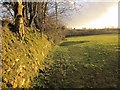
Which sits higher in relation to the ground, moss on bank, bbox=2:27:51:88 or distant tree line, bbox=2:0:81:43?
distant tree line, bbox=2:0:81:43

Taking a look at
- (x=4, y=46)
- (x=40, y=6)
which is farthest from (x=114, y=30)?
(x=4, y=46)

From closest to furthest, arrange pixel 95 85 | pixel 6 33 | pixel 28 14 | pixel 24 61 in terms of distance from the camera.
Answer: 1. pixel 95 85
2. pixel 24 61
3. pixel 6 33
4. pixel 28 14

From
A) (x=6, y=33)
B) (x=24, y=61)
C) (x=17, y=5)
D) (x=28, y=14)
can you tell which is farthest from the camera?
(x=28, y=14)

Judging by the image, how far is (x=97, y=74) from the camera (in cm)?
1223

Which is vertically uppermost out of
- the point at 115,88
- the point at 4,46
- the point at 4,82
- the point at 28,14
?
the point at 28,14

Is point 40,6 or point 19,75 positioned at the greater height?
point 40,6

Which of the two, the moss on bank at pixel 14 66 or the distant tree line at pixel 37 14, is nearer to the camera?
the moss on bank at pixel 14 66

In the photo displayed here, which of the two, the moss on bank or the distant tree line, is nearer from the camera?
the moss on bank

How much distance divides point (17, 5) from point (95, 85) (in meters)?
6.40

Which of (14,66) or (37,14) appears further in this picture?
(37,14)

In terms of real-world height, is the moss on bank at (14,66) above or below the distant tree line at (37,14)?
below

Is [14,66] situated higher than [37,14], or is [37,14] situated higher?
[37,14]

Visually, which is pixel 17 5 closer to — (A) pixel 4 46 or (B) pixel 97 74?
(A) pixel 4 46

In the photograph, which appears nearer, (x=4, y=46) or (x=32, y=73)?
(x=4, y=46)
